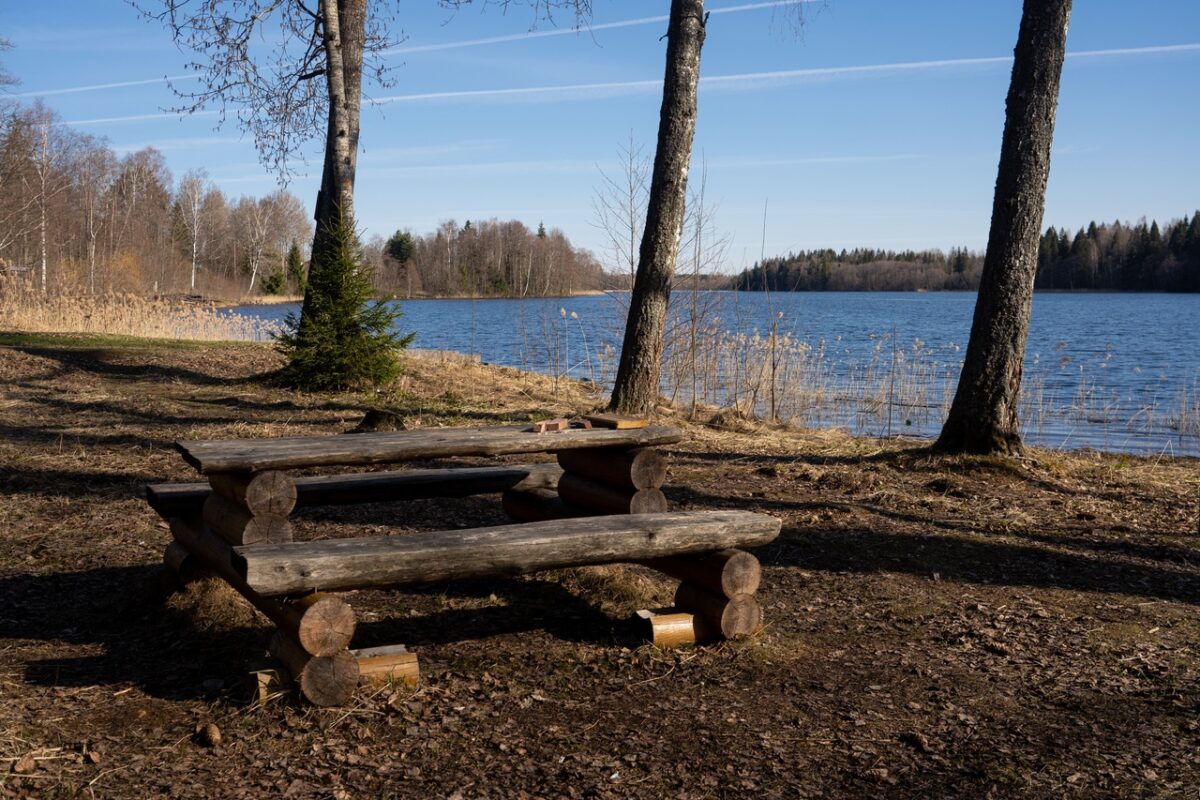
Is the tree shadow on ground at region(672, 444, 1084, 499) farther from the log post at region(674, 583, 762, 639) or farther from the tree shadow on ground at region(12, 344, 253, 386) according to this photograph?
the tree shadow on ground at region(12, 344, 253, 386)

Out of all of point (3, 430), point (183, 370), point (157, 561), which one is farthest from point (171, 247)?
point (157, 561)

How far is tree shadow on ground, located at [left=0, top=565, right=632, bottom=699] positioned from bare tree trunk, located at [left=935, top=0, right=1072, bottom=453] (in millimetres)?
4578

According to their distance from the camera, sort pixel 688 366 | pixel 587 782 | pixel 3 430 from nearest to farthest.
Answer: pixel 587 782, pixel 3 430, pixel 688 366

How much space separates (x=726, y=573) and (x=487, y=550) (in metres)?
1.10

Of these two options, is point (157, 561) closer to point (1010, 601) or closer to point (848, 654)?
point (848, 654)

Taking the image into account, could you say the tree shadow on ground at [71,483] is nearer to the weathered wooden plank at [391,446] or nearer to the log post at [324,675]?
the weathered wooden plank at [391,446]

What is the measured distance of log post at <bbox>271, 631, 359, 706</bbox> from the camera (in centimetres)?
368

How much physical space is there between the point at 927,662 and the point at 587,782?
185 centimetres

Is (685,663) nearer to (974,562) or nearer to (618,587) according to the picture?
(618,587)

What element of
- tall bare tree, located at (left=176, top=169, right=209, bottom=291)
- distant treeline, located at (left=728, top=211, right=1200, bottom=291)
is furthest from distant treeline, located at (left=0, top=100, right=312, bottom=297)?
distant treeline, located at (left=728, top=211, right=1200, bottom=291)

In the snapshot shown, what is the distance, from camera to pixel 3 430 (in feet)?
30.7

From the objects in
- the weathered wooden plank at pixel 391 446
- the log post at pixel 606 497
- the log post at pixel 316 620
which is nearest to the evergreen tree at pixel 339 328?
the log post at pixel 606 497

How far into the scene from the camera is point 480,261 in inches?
1999

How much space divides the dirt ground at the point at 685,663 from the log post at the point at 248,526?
51cm
